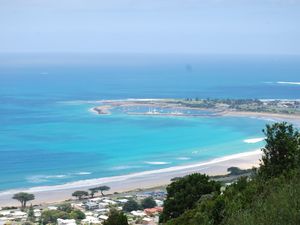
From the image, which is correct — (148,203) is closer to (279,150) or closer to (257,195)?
(279,150)

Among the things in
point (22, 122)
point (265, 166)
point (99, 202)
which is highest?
point (22, 122)

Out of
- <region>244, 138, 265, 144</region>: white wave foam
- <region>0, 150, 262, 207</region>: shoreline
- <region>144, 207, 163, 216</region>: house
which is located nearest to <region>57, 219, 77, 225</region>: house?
<region>144, 207, 163, 216</region>: house

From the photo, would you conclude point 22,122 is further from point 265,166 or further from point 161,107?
point 265,166

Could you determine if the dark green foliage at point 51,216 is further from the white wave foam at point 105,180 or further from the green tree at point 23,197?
the white wave foam at point 105,180

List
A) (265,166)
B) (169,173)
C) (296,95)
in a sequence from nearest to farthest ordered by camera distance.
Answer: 1. (265,166)
2. (169,173)
3. (296,95)

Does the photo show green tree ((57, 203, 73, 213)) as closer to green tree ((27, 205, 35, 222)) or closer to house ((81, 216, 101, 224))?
green tree ((27, 205, 35, 222))

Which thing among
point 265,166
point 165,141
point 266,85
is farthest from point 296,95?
point 265,166

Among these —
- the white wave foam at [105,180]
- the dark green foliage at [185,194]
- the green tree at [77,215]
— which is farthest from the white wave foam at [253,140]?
the dark green foliage at [185,194]
